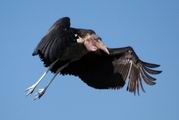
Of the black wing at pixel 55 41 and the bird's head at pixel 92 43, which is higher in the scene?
the bird's head at pixel 92 43

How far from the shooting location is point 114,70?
28.8 m

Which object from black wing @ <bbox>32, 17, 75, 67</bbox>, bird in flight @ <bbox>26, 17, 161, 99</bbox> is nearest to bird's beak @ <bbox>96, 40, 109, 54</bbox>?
bird in flight @ <bbox>26, 17, 161, 99</bbox>

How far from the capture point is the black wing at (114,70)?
93.1 ft

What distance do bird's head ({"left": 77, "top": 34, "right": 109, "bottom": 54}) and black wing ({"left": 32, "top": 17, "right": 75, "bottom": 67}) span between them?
2.30ft

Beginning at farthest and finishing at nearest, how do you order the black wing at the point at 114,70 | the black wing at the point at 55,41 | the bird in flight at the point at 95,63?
the black wing at the point at 114,70
the bird in flight at the point at 95,63
the black wing at the point at 55,41

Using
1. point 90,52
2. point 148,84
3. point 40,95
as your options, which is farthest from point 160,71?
point 40,95

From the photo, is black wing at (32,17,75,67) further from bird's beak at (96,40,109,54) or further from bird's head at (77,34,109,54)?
bird's beak at (96,40,109,54)

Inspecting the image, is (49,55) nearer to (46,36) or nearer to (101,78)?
(46,36)

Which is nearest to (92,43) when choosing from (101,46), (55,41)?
(101,46)

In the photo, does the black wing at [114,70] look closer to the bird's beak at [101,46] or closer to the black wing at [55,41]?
the bird's beak at [101,46]

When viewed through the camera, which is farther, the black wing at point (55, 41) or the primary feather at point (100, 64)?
the primary feather at point (100, 64)

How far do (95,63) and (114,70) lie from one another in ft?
2.40

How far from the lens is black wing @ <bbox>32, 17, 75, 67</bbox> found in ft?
82.5

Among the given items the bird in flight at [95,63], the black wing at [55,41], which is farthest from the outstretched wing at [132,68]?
the black wing at [55,41]
